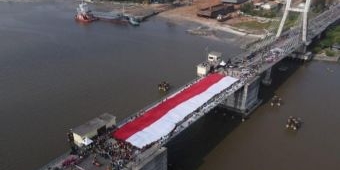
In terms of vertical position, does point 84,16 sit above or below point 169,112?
above

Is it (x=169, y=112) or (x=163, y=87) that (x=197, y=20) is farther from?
(x=169, y=112)

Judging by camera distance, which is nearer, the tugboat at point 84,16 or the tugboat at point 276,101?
the tugboat at point 276,101

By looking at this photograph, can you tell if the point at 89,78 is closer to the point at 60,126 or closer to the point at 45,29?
the point at 60,126

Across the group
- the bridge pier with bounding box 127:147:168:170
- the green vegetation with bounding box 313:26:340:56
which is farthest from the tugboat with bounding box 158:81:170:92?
the green vegetation with bounding box 313:26:340:56

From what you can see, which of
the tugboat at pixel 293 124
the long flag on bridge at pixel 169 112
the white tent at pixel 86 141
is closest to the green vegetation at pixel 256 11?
the long flag on bridge at pixel 169 112

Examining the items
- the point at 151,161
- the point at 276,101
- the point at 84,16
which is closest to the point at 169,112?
the point at 151,161

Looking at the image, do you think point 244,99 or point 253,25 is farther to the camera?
point 253,25

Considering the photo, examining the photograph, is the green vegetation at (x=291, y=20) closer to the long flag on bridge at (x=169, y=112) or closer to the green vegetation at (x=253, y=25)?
the green vegetation at (x=253, y=25)

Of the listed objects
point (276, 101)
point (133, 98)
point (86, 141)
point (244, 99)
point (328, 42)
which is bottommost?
point (276, 101)
